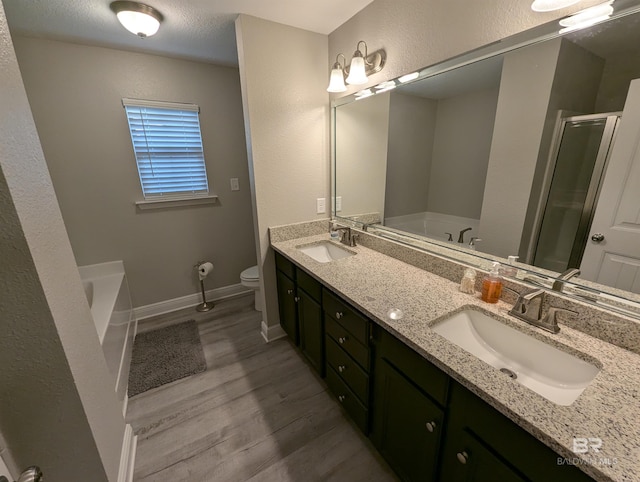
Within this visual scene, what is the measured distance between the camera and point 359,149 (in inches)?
79.1

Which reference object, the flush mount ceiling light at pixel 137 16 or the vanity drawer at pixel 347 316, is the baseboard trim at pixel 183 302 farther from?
the flush mount ceiling light at pixel 137 16

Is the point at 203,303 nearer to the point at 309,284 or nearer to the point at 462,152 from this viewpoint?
the point at 309,284

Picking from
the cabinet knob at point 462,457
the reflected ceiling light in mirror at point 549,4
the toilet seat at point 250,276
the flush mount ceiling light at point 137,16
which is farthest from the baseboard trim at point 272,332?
the reflected ceiling light in mirror at point 549,4

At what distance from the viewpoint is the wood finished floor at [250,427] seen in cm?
130

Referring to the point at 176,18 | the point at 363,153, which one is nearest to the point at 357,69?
the point at 363,153

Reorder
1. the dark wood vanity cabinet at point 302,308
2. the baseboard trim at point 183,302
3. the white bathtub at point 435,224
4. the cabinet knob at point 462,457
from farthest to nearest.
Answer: the baseboard trim at point 183,302 → the dark wood vanity cabinet at point 302,308 → the white bathtub at point 435,224 → the cabinet knob at point 462,457

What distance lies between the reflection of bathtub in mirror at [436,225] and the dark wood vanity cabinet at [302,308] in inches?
27.3

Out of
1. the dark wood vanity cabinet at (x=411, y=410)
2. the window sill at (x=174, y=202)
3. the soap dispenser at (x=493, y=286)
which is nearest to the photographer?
the dark wood vanity cabinet at (x=411, y=410)

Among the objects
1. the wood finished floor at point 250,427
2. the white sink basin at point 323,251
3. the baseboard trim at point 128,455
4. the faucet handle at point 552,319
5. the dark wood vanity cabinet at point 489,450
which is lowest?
the wood finished floor at point 250,427

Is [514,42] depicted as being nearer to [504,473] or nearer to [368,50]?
[368,50]

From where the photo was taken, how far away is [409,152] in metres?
1.62

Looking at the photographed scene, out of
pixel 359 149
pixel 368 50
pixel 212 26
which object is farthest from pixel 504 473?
pixel 212 26

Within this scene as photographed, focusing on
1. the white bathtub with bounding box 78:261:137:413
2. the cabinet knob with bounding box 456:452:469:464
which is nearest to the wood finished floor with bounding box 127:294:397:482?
the white bathtub with bounding box 78:261:137:413

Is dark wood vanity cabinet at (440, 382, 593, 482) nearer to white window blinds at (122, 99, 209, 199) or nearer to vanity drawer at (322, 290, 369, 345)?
vanity drawer at (322, 290, 369, 345)
